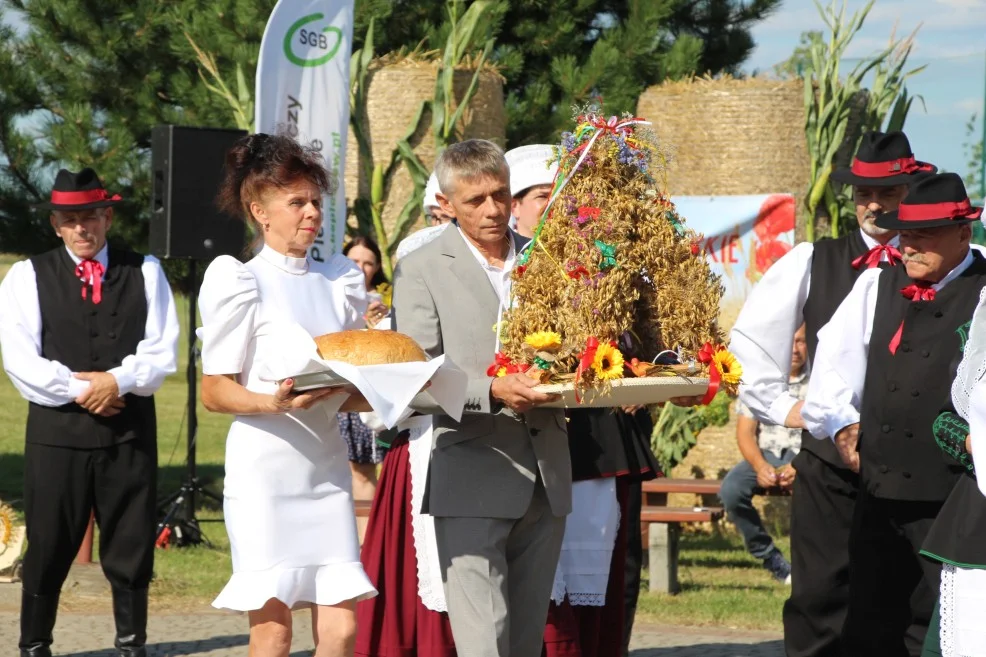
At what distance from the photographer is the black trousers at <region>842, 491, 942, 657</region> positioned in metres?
4.85

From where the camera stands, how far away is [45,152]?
45.5 ft

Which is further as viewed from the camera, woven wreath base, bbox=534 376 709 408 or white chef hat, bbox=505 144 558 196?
white chef hat, bbox=505 144 558 196

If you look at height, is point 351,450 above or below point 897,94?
below

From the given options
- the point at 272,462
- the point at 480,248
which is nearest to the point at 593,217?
the point at 480,248

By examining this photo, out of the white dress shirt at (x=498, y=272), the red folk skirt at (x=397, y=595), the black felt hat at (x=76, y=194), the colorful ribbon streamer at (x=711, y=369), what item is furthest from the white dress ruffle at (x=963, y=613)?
the black felt hat at (x=76, y=194)

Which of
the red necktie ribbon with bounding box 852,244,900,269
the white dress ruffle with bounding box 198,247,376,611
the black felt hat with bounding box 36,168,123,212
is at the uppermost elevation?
the black felt hat with bounding box 36,168,123,212

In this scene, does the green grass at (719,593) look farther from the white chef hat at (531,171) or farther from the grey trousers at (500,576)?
the grey trousers at (500,576)

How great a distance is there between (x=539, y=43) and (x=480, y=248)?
11.6 m

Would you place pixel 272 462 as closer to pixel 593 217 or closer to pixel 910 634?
pixel 593 217

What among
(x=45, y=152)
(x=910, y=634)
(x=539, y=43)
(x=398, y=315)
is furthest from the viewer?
(x=539, y=43)

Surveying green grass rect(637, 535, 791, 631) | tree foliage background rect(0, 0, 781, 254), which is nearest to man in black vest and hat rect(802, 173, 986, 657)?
green grass rect(637, 535, 791, 631)

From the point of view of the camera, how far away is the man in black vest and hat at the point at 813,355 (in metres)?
5.34

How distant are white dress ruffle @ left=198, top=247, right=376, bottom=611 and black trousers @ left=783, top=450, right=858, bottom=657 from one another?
179cm

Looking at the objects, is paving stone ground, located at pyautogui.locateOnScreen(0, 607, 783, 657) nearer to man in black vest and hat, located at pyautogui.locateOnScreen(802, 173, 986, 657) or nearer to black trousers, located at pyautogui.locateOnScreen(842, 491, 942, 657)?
black trousers, located at pyautogui.locateOnScreen(842, 491, 942, 657)
